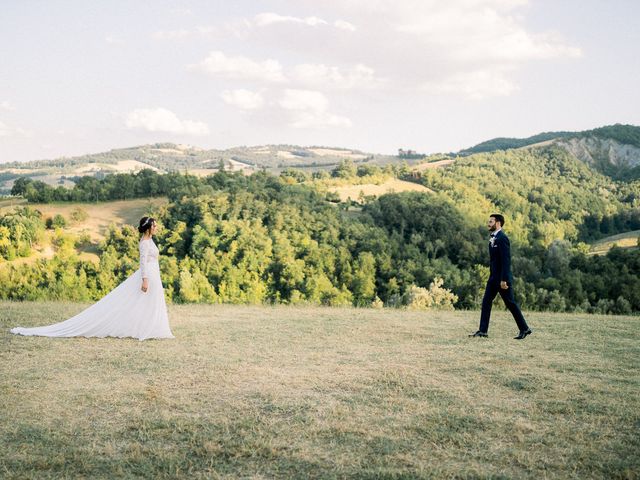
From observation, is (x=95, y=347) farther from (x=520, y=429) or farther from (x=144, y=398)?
(x=520, y=429)

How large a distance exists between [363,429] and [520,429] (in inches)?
69.0

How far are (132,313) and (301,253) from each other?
57.1 metres

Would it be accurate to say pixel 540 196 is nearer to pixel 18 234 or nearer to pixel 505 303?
pixel 18 234

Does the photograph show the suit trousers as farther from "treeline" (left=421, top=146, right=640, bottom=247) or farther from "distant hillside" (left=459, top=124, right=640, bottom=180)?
"distant hillside" (left=459, top=124, right=640, bottom=180)

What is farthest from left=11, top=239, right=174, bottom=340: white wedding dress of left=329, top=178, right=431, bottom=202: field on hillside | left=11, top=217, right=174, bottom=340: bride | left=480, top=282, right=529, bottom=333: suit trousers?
left=329, top=178, right=431, bottom=202: field on hillside

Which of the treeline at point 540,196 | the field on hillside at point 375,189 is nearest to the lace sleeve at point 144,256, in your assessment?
the treeline at point 540,196

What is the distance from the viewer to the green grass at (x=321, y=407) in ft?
15.3

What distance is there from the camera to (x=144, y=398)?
650cm

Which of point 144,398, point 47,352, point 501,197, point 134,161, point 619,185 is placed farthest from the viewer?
point 134,161

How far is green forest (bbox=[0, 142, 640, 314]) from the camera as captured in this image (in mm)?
48738

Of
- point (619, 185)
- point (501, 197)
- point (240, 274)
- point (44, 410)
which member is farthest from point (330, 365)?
point (619, 185)

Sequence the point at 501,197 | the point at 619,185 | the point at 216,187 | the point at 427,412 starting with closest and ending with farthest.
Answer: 1. the point at 427,412
2. the point at 216,187
3. the point at 501,197
4. the point at 619,185

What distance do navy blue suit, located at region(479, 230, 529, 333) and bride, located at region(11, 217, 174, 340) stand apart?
23.2 feet

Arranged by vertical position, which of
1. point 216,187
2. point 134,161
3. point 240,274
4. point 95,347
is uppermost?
point 134,161
